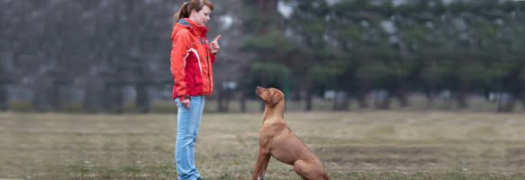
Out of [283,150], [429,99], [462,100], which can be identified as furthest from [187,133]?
[429,99]

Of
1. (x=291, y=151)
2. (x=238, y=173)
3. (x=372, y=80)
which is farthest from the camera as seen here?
(x=372, y=80)

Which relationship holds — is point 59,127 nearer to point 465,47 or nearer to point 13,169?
point 13,169

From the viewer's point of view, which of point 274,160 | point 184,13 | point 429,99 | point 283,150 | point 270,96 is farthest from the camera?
point 429,99

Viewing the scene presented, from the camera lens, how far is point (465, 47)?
18266 millimetres

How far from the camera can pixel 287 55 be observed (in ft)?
90.8

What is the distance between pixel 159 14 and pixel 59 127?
9.77 metres

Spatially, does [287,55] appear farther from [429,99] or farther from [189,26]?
[189,26]

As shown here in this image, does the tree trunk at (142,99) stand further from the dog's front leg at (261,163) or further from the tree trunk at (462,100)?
the dog's front leg at (261,163)

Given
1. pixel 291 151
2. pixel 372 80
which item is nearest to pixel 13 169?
pixel 291 151

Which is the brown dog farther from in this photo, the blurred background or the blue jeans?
Result: the blurred background

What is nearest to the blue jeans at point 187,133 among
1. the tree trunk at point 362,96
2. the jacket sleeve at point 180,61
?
the jacket sleeve at point 180,61

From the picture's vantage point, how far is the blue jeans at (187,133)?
233 inches

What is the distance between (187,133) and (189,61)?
63 centimetres

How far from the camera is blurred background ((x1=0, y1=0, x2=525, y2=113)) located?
62.0ft
